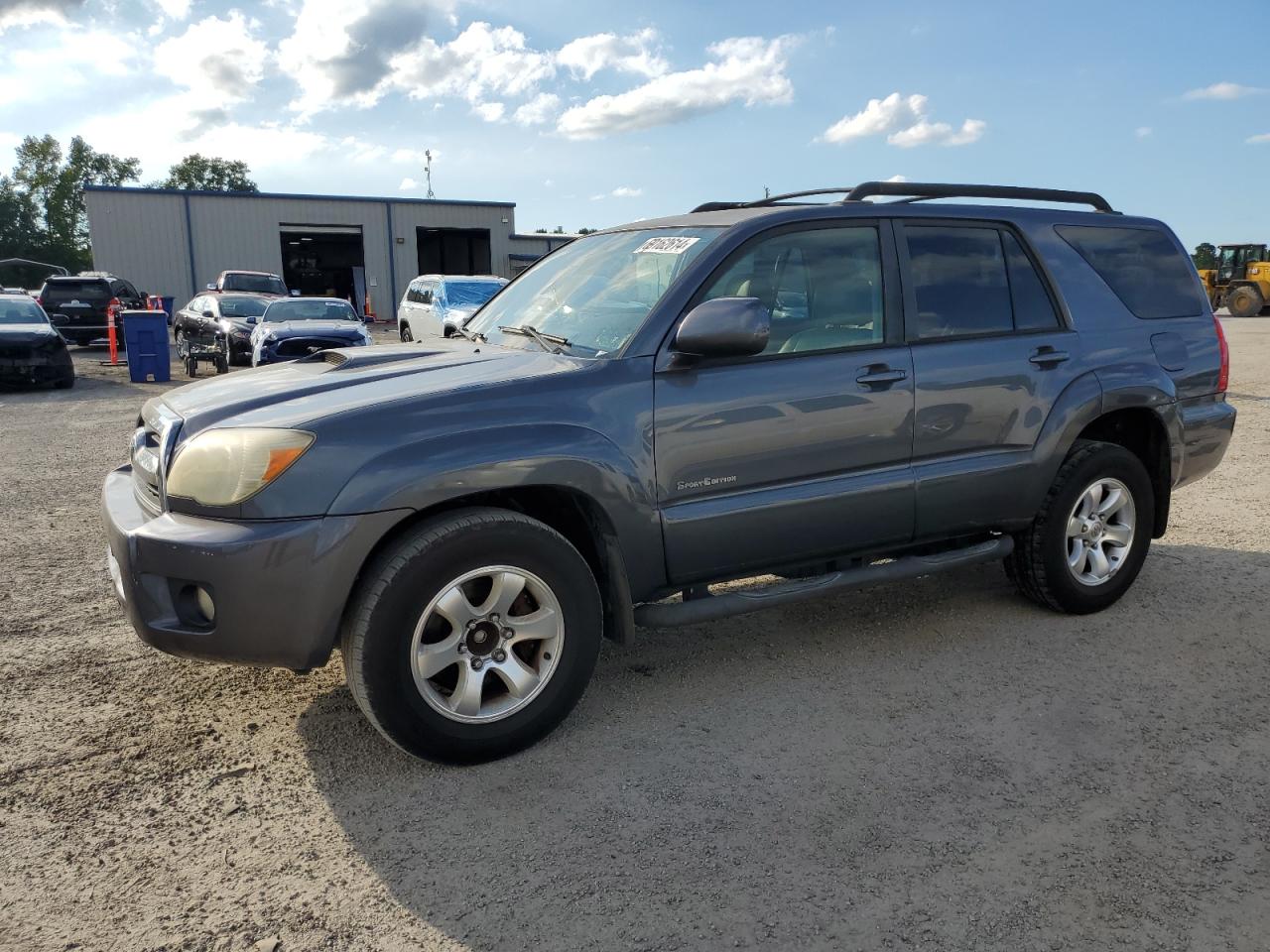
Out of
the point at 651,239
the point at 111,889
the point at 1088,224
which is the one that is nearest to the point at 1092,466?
the point at 1088,224

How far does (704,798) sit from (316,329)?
38.3ft

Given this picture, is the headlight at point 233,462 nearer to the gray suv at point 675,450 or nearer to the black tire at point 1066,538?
the gray suv at point 675,450

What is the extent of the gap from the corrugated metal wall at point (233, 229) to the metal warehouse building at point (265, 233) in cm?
4

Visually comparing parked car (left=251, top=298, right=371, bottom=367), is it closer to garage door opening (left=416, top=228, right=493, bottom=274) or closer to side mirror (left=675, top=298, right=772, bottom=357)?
side mirror (left=675, top=298, right=772, bottom=357)

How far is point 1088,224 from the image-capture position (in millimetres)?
4621

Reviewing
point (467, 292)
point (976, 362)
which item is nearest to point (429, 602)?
point (976, 362)

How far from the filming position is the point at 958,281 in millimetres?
4129

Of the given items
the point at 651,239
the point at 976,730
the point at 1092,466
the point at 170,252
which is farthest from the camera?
the point at 170,252

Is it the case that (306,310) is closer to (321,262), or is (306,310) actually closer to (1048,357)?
(1048,357)

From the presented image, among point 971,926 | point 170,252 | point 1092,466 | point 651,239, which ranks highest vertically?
point 170,252

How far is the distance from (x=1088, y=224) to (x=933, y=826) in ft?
10.3

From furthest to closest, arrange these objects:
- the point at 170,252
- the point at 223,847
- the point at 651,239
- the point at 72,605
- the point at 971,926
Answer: the point at 170,252, the point at 72,605, the point at 651,239, the point at 223,847, the point at 971,926

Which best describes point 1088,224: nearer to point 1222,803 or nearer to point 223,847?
point 1222,803

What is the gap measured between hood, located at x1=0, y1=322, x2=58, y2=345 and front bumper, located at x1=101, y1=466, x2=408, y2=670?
46.0 ft
